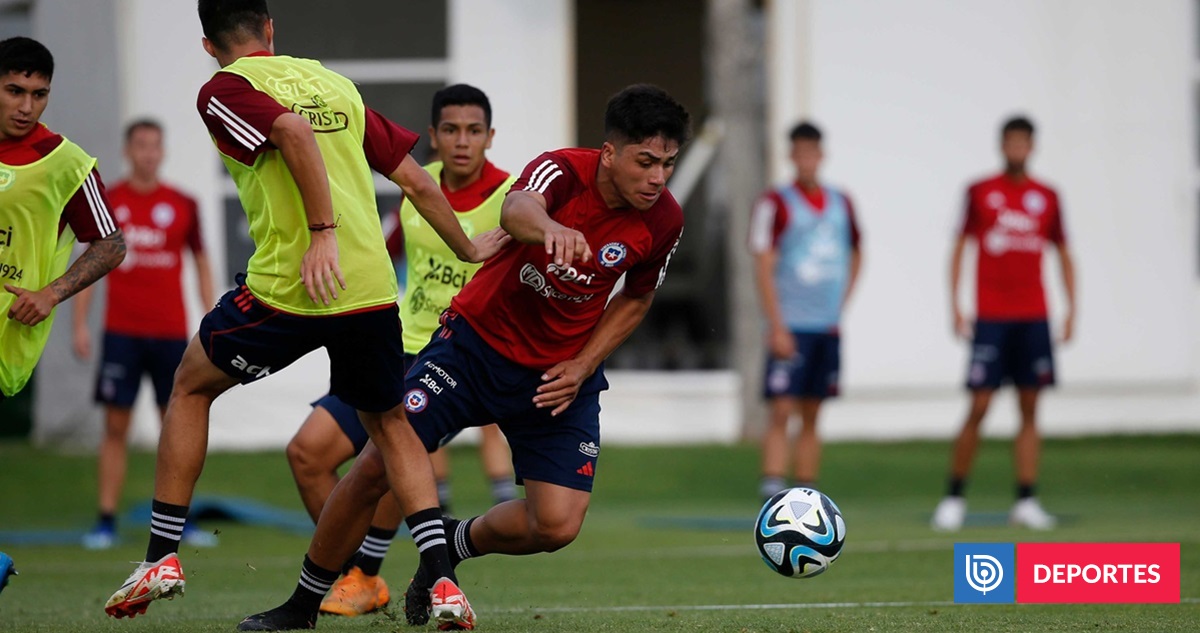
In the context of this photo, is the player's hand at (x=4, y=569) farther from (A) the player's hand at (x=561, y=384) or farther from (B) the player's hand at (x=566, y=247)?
(B) the player's hand at (x=566, y=247)

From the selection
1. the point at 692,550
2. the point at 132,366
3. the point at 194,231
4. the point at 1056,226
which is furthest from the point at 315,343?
the point at 1056,226

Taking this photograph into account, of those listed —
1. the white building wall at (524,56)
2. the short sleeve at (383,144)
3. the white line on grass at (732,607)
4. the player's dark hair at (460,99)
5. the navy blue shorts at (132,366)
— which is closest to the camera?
the short sleeve at (383,144)

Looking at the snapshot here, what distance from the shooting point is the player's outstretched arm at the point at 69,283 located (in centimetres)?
634

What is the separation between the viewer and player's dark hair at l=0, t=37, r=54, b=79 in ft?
20.8

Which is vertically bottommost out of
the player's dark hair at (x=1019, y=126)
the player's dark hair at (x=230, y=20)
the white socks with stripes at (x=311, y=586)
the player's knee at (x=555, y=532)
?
the white socks with stripes at (x=311, y=586)

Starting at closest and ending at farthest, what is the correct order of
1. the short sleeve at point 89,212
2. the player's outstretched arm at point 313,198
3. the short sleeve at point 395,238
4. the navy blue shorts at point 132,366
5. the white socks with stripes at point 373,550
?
the player's outstretched arm at point 313,198
the short sleeve at point 89,212
the white socks with stripes at point 373,550
the short sleeve at point 395,238
the navy blue shorts at point 132,366

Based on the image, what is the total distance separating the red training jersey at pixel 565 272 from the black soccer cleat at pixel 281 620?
4.04 feet

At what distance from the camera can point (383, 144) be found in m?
5.70

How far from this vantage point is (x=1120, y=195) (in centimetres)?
1678

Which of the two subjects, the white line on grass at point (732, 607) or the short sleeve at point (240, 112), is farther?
the white line on grass at point (732, 607)

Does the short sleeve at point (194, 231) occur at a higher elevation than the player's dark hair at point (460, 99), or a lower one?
lower

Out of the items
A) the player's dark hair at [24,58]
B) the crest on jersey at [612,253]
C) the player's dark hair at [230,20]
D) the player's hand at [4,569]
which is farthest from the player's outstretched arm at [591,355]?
the player's dark hair at [24,58]

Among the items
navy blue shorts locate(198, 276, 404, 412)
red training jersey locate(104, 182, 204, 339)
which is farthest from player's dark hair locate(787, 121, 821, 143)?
navy blue shorts locate(198, 276, 404, 412)

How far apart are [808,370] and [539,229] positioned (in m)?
6.28
